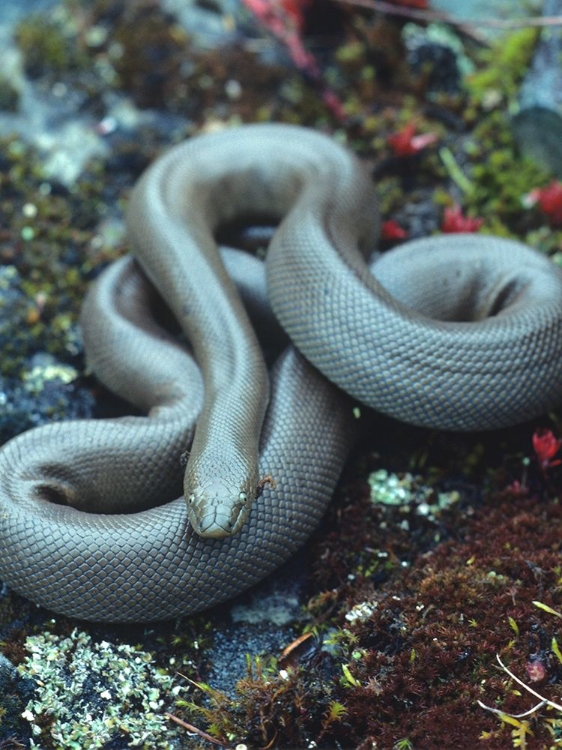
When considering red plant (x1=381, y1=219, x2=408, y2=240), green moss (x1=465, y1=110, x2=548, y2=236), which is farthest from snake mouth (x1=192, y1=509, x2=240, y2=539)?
green moss (x1=465, y1=110, x2=548, y2=236)

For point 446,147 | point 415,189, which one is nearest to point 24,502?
point 415,189

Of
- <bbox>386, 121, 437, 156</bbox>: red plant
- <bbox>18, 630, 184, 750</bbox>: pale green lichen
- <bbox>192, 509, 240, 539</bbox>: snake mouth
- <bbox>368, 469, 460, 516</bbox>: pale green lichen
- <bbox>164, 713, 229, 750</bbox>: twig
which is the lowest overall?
<bbox>368, 469, 460, 516</bbox>: pale green lichen

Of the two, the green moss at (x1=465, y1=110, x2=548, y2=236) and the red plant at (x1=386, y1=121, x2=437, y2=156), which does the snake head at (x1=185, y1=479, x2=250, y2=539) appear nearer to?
the green moss at (x1=465, y1=110, x2=548, y2=236)

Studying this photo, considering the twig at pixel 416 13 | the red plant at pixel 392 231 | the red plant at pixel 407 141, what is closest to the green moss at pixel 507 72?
the twig at pixel 416 13

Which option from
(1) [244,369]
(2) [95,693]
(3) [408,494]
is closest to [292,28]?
(1) [244,369]

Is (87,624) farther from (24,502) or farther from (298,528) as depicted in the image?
(298,528)

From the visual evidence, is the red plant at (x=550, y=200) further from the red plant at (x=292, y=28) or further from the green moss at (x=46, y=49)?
the green moss at (x=46, y=49)
